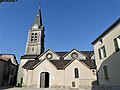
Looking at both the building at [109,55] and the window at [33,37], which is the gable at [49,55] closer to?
the window at [33,37]

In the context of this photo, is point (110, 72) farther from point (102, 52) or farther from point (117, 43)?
point (117, 43)

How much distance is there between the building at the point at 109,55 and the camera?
14156 millimetres

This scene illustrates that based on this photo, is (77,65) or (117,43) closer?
(117,43)

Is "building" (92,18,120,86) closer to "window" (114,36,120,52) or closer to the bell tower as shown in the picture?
"window" (114,36,120,52)

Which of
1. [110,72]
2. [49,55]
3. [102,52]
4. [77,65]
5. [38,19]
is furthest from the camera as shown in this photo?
[38,19]

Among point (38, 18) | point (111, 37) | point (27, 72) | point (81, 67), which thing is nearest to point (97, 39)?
point (111, 37)

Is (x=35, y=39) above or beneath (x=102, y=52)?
above

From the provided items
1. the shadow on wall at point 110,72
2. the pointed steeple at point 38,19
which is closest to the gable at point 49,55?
the shadow on wall at point 110,72

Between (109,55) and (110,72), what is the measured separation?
221 centimetres

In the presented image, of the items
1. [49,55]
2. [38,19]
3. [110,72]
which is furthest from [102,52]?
[38,19]

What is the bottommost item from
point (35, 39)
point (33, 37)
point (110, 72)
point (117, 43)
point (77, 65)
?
point (110, 72)

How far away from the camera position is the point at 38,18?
50.0 meters

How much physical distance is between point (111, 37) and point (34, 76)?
1694 cm

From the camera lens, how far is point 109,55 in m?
15.8
